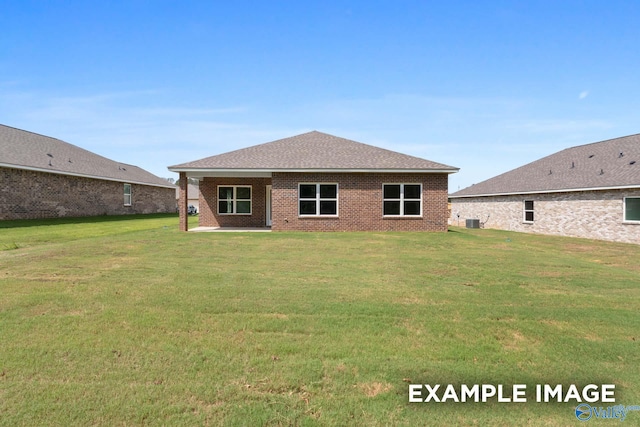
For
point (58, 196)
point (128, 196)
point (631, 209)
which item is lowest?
point (631, 209)

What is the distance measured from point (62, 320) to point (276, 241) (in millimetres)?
8953

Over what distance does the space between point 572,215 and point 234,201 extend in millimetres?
18832

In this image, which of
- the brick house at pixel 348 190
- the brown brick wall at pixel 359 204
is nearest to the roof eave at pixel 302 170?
the brick house at pixel 348 190

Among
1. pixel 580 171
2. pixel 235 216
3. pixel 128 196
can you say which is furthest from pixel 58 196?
pixel 580 171

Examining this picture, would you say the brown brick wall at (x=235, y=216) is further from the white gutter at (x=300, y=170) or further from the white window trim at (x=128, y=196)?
the white window trim at (x=128, y=196)

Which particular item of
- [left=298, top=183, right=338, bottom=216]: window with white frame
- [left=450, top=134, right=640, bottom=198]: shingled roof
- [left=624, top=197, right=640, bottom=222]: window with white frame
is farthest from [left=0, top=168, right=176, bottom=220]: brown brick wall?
[left=624, top=197, right=640, bottom=222]: window with white frame

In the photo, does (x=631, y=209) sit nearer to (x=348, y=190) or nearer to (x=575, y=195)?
(x=575, y=195)

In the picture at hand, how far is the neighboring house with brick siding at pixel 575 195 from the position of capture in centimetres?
1741

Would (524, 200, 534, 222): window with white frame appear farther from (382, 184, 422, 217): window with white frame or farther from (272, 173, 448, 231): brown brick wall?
(382, 184, 422, 217): window with white frame

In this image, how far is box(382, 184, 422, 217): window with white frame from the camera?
59.0 ft

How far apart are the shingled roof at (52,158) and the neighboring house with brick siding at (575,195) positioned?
29.3m

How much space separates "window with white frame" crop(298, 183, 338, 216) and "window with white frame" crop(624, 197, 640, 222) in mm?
13748

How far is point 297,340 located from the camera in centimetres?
434

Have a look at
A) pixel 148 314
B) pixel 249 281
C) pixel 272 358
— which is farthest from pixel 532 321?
pixel 148 314
